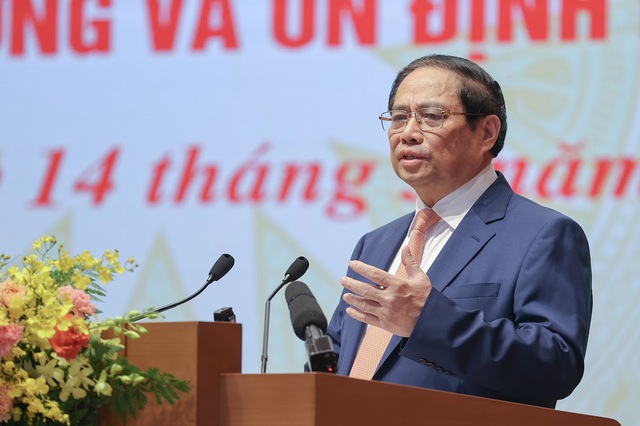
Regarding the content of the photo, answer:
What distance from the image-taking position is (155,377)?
5.08ft

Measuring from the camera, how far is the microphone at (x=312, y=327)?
166cm

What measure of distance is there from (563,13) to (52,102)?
6.80 feet

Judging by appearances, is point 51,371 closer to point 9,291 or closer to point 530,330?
point 9,291

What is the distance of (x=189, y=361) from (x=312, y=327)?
297mm

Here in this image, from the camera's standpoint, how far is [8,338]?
61.6 inches

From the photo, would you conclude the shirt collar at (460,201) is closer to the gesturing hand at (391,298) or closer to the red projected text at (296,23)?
the gesturing hand at (391,298)

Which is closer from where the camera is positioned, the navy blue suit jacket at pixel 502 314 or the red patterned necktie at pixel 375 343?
the navy blue suit jacket at pixel 502 314

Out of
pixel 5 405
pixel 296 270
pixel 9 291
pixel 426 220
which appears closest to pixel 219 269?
pixel 296 270

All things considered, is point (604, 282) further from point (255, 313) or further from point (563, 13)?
point (255, 313)

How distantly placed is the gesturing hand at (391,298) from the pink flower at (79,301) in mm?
484

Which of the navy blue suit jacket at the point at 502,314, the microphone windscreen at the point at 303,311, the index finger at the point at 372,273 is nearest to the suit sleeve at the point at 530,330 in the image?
the navy blue suit jacket at the point at 502,314

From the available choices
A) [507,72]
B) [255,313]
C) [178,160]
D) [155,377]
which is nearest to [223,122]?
[178,160]

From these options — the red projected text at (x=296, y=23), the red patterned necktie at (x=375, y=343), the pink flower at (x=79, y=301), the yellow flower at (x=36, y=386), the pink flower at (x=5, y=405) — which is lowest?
the red patterned necktie at (x=375, y=343)

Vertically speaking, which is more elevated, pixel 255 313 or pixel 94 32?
pixel 94 32
